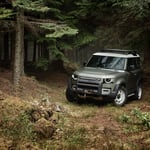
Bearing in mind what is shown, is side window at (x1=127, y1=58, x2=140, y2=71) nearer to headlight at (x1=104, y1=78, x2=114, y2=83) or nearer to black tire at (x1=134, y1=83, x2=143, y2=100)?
black tire at (x1=134, y1=83, x2=143, y2=100)

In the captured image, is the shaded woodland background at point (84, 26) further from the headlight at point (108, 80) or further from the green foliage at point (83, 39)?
the headlight at point (108, 80)

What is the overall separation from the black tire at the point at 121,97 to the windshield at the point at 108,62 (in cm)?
110

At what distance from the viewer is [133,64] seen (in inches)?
691

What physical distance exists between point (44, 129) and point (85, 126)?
1741 millimetres

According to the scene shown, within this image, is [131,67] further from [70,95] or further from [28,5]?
[28,5]

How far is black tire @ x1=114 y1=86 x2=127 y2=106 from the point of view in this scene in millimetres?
15613

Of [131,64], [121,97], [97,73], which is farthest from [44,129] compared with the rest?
[131,64]

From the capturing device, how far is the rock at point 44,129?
30.0ft

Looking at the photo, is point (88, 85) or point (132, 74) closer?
point (88, 85)

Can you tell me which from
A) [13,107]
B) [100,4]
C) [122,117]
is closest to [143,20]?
[100,4]

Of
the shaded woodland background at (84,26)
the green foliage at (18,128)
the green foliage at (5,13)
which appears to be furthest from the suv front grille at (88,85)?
the green foliage at (18,128)

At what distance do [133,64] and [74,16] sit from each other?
16.9 ft

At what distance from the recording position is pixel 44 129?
922cm

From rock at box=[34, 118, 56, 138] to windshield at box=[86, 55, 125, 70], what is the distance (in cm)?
758
